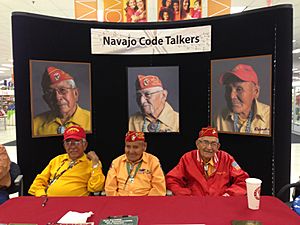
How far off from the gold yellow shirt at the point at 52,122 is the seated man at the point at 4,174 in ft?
2.26

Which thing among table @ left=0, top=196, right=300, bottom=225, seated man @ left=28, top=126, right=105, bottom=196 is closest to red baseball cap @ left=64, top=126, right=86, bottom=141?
seated man @ left=28, top=126, right=105, bottom=196

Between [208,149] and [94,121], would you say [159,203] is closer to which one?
[208,149]

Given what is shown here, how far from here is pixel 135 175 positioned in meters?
2.38

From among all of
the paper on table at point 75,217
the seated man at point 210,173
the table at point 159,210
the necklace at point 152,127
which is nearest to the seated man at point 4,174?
the table at point 159,210

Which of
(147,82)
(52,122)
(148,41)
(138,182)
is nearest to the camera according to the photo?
(138,182)

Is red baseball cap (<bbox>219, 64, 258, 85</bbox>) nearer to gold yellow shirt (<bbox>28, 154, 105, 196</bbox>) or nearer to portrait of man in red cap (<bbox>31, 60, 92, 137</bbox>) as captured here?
portrait of man in red cap (<bbox>31, 60, 92, 137</bbox>)

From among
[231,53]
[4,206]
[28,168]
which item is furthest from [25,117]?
[231,53]

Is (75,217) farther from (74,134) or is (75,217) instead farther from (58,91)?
(58,91)

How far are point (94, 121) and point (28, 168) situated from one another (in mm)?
942

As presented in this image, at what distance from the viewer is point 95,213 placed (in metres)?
1.52

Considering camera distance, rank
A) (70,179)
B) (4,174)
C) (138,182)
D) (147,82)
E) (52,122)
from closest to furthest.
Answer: (138,182)
(70,179)
(4,174)
(52,122)
(147,82)

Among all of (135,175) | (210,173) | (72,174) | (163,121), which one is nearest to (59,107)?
(72,174)

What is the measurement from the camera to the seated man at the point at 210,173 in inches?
93.4

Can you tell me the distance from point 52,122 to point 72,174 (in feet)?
3.59
